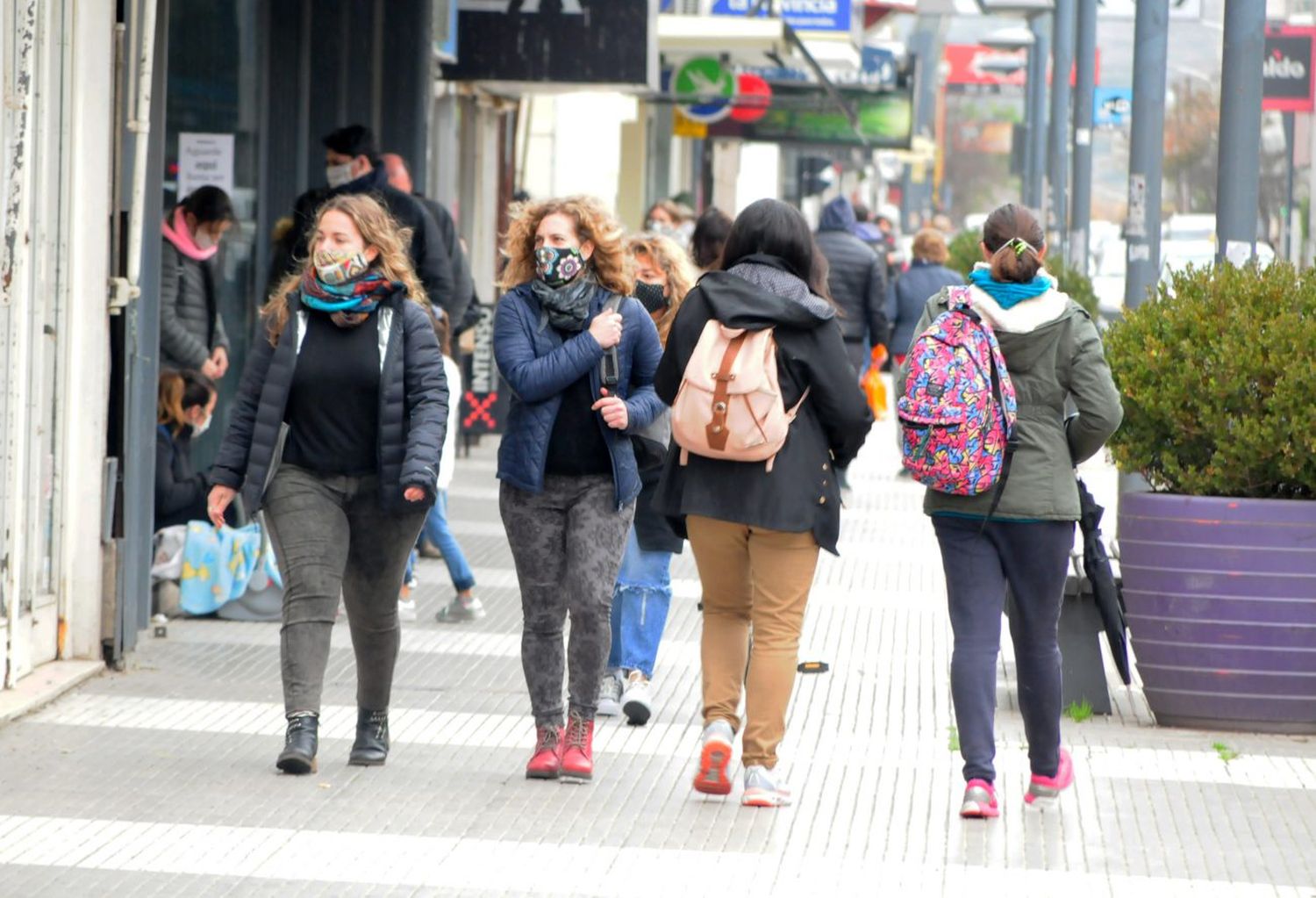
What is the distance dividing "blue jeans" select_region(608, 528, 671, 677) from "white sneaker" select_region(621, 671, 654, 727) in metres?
0.09

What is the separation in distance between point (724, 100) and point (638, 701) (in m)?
14.9

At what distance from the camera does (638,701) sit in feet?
25.4

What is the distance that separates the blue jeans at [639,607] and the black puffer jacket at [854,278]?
683 centimetres

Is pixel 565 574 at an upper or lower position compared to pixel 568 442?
lower

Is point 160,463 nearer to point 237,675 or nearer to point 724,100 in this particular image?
point 237,675

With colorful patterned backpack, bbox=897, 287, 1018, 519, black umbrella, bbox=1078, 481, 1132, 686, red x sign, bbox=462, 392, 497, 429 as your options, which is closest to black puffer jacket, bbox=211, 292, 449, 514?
colorful patterned backpack, bbox=897, 287, 1018, 519

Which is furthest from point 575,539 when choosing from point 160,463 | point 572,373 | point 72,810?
point 160,463

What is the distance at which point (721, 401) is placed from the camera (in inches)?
248

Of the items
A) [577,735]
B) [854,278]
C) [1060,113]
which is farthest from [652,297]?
[1060,113]

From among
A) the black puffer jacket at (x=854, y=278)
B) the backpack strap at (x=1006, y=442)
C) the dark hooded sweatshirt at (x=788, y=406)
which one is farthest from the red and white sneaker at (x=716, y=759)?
the black puffer jacket at (x=854, y=278)

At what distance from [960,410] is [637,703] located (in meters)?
2.04

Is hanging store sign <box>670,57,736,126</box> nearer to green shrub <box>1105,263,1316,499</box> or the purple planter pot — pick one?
green shrub <box>1105,263,1316,499</box>

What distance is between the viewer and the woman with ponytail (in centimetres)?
984

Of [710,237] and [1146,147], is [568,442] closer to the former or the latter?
[710,237]
